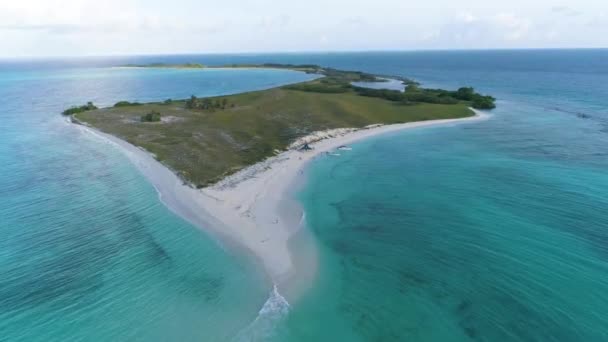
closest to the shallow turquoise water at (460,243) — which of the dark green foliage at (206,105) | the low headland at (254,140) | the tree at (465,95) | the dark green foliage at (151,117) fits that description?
the low headland at (254,140)

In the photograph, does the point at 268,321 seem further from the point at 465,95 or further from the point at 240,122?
the point at 465,95

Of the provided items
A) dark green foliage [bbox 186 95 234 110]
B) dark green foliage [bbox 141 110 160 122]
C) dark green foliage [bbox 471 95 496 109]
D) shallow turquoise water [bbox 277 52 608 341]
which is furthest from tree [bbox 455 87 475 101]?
dark green foliage [bbox 141 110 160 122]

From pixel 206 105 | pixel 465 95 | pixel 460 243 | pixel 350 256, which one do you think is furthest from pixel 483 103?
pixel 350 256

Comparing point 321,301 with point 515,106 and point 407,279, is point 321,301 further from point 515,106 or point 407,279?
point 515,106

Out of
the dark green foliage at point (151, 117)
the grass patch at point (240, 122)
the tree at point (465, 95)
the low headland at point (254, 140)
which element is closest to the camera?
the low headland at point (254, 140)

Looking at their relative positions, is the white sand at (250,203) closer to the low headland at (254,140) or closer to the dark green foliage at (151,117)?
the low headland at (254,140)

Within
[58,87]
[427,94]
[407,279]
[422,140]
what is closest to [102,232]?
[407,279]
